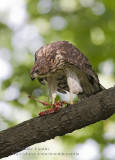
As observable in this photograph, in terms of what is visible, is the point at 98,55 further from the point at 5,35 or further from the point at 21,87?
the point at 5,35

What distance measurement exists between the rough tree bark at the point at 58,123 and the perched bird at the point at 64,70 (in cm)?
56

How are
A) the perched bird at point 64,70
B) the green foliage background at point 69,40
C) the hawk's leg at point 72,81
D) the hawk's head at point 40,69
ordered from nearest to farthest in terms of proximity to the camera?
the hawk's head at point 40,69 < the perched bird at point 64,70 < the hawk's leg at point 72,81 < the green foliage background at point 69,40

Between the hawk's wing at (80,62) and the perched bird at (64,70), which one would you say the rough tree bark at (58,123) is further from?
the hawk's wing at (80,62)

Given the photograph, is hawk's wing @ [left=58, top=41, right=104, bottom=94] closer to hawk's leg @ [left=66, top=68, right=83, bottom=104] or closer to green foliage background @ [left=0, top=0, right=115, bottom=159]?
hawk's leg @ [left=66, top=68, right=83, bottom=104]

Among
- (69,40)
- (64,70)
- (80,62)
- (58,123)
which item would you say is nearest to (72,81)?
(64,70)

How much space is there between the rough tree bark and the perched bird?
1.83 feet

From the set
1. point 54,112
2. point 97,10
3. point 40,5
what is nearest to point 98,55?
point 97,10

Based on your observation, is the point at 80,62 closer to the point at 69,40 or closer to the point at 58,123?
the point at 58,123

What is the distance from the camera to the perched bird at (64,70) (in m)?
5.76

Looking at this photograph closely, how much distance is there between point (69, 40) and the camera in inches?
364

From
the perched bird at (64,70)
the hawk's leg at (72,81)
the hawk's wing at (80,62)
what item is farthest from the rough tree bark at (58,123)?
the hawk's wing at (80,62)

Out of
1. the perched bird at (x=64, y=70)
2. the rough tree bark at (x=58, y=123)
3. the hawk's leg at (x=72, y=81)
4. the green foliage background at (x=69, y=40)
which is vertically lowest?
the rough tree bark at (x=58, y=123)

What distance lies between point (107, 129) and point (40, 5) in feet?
13.9

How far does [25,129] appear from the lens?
5223mm
